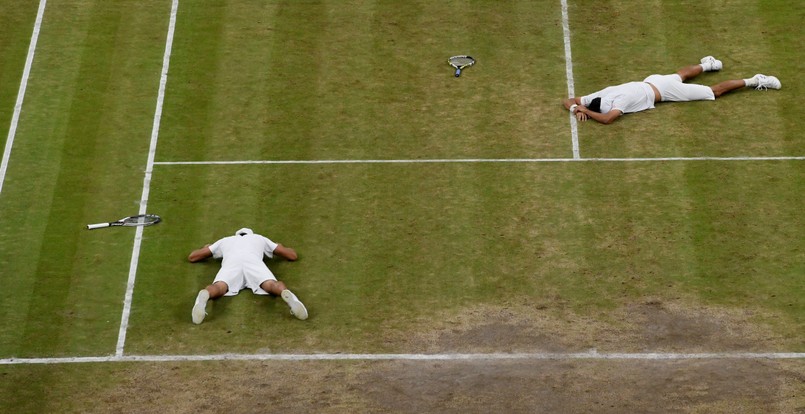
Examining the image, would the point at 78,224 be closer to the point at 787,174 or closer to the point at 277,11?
the point at 277,11

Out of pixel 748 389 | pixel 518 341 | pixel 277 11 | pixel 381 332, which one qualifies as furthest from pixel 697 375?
pixel 277 11

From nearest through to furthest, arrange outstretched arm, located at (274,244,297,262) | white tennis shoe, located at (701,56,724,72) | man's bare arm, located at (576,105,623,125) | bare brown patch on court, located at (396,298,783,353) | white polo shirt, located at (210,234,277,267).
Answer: bare brown patch on court, located at (396,298,783,353) → white polo shirt, located at (210,234,277,267) → outstretched arm, located at (274,244,297,262) → man's bare arm, located at (576,105,623,125) → white tennis shoe, located at (701,56,724,72)

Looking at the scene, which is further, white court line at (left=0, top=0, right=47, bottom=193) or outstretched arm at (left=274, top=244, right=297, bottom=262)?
white court line at (left=0, top=0, right=47, bottom=193)

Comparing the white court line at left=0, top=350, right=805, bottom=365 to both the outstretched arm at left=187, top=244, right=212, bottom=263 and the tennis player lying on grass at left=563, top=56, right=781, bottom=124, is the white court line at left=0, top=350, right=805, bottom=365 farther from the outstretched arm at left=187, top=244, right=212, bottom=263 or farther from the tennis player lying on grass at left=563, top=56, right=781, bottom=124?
the tennis player lying on grass at left=563, top=56, right=781, bottom=124

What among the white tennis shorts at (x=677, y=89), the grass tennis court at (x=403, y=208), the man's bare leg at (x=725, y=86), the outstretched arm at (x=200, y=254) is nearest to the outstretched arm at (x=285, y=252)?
the grass tennis court at (x=403, y=208)

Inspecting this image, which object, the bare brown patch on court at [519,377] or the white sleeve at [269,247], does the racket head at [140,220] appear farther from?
the bare brown patch on court at [519,377]

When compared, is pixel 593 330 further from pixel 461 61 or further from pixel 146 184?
pixel 146 184

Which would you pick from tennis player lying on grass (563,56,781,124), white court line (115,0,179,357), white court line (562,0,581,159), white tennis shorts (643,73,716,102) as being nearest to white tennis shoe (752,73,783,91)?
tennis player lying on grass (563,56,781,124)
